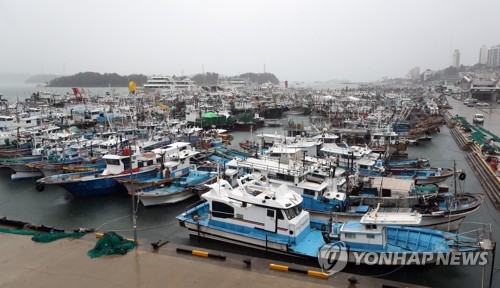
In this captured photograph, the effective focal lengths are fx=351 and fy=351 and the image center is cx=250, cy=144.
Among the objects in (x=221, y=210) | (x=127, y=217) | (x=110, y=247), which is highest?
(x=221, y=210)

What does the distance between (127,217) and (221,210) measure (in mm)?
6609

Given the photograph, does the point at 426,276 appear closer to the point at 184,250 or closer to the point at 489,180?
the point at 184,250

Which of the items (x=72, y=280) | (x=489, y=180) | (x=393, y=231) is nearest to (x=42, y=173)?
(x=72, y=280)

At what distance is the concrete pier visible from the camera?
329 inches

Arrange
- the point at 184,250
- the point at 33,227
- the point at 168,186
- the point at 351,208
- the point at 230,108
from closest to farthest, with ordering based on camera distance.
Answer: the point at 184,250, the point at 33,227, the point at 351,208, the point at 168,186, the point at 230,108

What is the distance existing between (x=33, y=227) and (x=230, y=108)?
46613mm

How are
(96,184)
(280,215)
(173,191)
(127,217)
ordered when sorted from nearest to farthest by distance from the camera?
(280,215) → (127,217) → (173,191) → (96,184)

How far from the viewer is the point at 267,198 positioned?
11.5 m

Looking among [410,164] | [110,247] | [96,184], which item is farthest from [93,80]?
[110,247]

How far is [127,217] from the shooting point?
664 inches

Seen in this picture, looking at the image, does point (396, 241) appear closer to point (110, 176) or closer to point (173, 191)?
point (173, 191)

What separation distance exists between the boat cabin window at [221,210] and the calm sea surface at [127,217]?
1.18m
